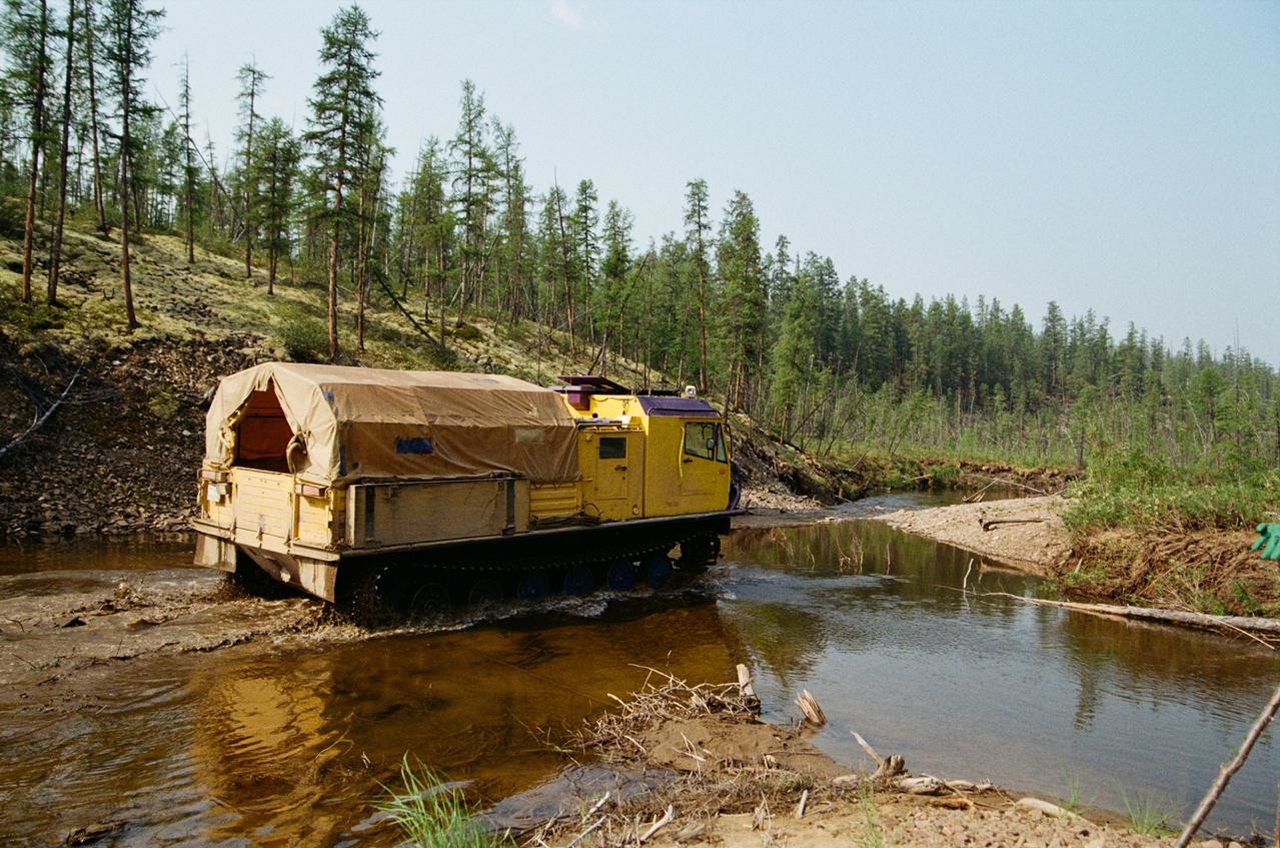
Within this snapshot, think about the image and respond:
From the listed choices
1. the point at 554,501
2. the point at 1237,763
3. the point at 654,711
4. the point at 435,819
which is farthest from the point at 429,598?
the point at 1237,763

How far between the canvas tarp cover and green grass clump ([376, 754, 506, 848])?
180 inches

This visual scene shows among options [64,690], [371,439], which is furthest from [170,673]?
[371,439]

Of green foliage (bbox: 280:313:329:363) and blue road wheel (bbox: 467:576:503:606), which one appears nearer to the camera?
blue road wheel (bbox: 467:576:503:606)

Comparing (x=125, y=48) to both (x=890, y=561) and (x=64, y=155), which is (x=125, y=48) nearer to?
(x=64, y=155)

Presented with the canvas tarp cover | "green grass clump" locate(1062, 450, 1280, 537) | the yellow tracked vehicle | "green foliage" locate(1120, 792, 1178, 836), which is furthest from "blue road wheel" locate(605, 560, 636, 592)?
"green grass clump" locate(1062, 450, 1280, 537)

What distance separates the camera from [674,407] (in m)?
15.2

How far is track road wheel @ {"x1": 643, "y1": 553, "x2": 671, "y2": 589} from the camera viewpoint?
1530 cm

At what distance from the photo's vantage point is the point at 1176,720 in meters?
9.82

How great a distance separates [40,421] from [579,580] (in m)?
13.8

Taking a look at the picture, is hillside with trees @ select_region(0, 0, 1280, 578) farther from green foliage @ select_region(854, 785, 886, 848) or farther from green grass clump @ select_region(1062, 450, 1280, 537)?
green foliage @ select_region(854, 785, 886, 848)

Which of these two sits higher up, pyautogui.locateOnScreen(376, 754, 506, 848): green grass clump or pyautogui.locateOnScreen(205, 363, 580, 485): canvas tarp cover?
pyautogui.locateOnScreen(205, 363, 580, 485): canvas tarp cover

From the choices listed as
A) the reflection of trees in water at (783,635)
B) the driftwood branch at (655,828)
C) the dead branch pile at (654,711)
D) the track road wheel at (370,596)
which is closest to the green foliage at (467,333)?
the reflection of trees in water at (783,635)

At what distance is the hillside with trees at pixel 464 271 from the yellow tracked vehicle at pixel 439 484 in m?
10.6

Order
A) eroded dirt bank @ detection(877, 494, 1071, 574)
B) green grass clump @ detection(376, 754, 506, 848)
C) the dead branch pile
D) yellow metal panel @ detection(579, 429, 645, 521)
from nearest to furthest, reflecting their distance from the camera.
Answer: green grass clump @ detection(376, 754, 506, 848) → the dead branch pile → yellow metal panel @ detection(579, 429, 645, 521) → eroded dirt bank @ detection(877, 494, 1071, 574)
